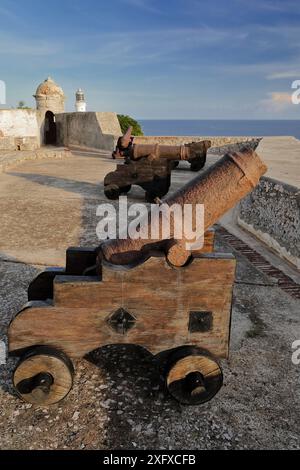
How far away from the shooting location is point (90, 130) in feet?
57.5

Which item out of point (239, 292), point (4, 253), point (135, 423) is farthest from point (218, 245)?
point (135, 423)

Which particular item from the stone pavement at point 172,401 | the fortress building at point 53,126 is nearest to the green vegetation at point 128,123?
the fortress building at point 53,126

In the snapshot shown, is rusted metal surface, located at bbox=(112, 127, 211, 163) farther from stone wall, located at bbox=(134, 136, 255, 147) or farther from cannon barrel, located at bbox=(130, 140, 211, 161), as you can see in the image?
stone wall, located at bbox=(134, 136, 255, 147)

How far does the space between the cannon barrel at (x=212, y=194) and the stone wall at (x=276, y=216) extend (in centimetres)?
252

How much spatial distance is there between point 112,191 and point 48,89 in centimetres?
1602

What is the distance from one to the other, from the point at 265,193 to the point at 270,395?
3612mm

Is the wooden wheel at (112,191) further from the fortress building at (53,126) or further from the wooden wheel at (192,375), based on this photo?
the fortress building at (53,126)

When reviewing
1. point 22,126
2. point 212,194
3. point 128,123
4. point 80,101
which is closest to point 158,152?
point 212,194

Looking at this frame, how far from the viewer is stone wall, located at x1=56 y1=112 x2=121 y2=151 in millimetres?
16734

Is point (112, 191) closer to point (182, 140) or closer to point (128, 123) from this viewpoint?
point (182, 140)

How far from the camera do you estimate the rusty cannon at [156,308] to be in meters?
2.34

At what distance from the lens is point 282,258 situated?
4953mm
